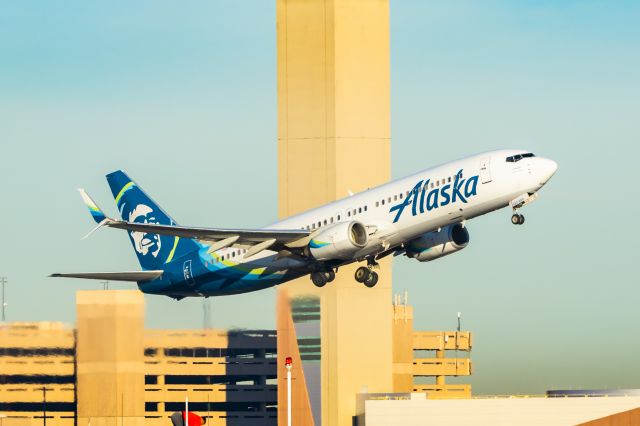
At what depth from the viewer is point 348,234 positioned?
101m

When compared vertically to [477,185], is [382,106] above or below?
above

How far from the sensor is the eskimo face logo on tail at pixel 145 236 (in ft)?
385

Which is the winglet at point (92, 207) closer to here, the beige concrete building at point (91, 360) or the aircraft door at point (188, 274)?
the aircraft door at point (188, 274)

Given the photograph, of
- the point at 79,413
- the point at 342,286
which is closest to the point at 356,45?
the point at 342,286

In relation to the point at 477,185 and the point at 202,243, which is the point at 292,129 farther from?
the point at 477,185

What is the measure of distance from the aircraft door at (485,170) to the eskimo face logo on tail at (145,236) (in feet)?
87.5

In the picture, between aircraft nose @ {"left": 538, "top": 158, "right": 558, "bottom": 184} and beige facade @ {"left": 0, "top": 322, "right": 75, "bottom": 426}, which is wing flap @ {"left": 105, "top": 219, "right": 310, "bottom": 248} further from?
beige facade @ {"left": 0, "top": 322, "right": 75, "bottom": 426}

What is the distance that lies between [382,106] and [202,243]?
6770cm

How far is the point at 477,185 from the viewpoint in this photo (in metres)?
98.6

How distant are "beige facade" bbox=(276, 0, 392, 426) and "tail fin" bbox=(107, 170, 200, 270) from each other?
5487cm

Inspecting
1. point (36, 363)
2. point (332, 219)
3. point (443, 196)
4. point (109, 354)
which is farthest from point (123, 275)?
point (36, 363)

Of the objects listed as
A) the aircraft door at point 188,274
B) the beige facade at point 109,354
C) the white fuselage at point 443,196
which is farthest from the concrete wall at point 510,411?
the white fuselage at point 443,196

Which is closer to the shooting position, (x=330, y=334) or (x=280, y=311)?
(x=280, y=311)

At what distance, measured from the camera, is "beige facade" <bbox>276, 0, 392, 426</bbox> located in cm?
17700
